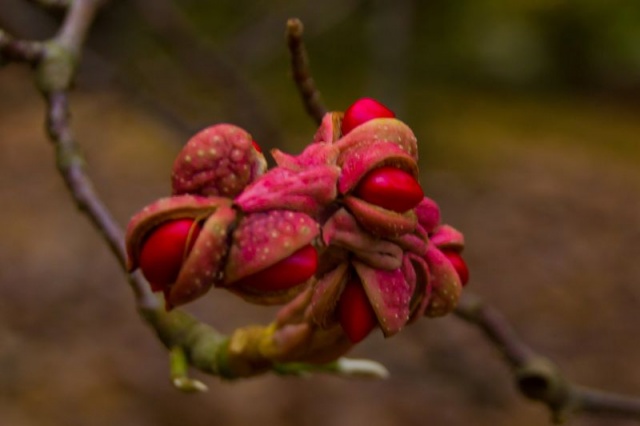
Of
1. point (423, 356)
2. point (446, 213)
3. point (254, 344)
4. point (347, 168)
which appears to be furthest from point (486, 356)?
point (347, 168)

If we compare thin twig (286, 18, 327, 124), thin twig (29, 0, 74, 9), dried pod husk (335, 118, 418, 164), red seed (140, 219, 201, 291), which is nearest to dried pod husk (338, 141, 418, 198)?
dried pod husk (335, 118, 418, 164)

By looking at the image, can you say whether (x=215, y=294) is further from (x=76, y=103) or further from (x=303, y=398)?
(x=76, y=103)

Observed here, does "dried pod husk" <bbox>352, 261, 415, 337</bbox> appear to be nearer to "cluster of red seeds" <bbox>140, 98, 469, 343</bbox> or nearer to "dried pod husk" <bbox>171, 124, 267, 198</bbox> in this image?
"cluster of red seeds" <bbox>140, 98, 469, 343</bbox>

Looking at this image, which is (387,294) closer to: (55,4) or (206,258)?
(206,258)

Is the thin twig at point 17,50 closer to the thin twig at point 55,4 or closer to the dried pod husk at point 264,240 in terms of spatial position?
the thin twig at point 55,4

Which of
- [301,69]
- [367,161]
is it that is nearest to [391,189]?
[367,161]
